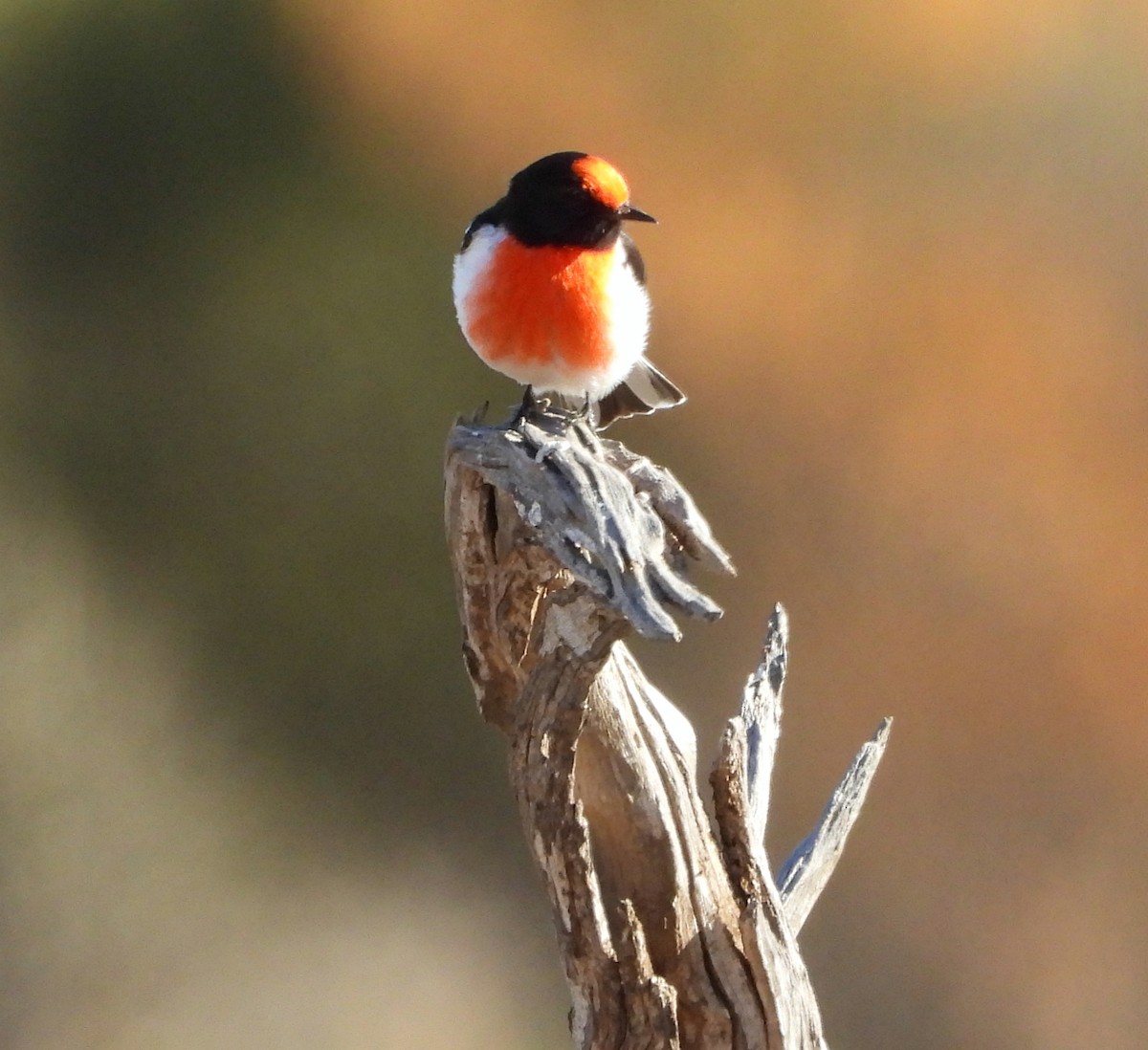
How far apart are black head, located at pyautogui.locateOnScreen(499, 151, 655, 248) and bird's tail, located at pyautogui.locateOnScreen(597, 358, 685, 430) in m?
0.36

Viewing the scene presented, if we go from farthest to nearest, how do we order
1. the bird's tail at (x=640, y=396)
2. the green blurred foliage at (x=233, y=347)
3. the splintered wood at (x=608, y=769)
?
the green blurred foliage at (x=233, y=347) → the bird's tail at (x=640, y=396) → the splintered wood at (x=608, y=769)

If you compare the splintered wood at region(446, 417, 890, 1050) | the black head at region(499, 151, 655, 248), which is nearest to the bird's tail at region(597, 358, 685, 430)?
the black head at region(499, 151, 655, 248)

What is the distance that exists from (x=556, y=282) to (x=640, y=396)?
0.40 metres

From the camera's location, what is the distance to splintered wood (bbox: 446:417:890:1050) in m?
1.50

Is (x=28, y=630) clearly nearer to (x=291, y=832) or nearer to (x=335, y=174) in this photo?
(x=291, y=832)

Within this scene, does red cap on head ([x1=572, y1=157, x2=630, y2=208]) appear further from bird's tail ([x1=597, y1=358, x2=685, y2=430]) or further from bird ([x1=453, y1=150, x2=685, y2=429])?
bird's tail ([x1=597, y1=358, x2=685, y2=430])

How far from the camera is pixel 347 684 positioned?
129 inches

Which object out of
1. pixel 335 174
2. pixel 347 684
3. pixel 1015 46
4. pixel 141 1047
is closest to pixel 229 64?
pixel 335 174

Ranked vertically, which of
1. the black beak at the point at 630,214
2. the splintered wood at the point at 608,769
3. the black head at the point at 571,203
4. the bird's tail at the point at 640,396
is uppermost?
the black head at the point at 571,203

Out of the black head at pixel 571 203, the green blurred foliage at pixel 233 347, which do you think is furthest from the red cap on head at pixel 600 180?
the green blurred foliage at pixel 233 347

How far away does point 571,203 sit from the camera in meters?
1.92

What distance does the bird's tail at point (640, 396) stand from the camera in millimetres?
2266

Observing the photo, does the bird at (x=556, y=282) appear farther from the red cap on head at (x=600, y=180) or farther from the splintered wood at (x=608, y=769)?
the splintered wood at (x=608, y=769)

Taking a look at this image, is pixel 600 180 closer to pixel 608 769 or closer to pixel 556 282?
pixel 556 282
